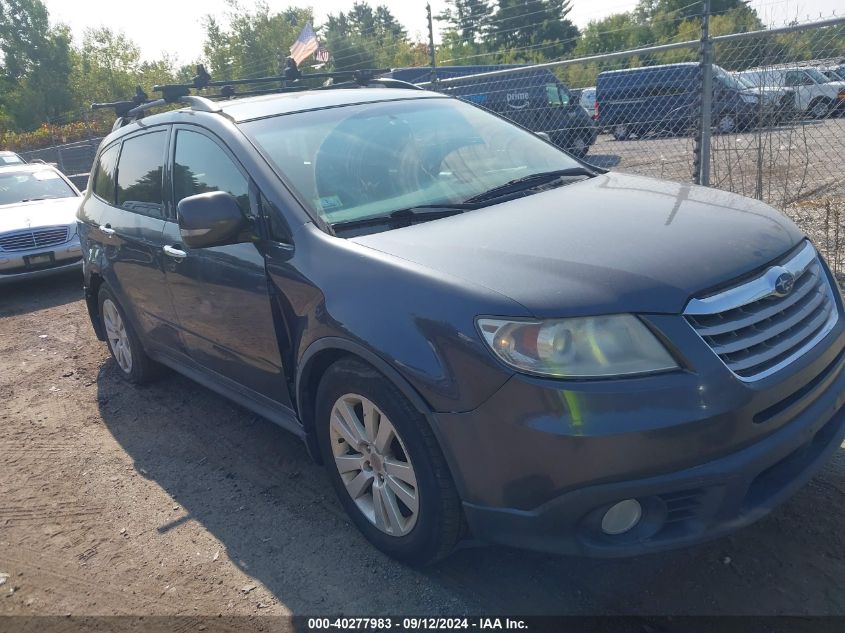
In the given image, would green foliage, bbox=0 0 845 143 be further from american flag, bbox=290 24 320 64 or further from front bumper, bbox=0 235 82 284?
front bumper, bbox=0 235 82 284

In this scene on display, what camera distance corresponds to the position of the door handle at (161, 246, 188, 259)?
382 cm

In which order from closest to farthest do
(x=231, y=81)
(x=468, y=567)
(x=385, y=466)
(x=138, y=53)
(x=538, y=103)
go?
(x=385, y=466) < (x=468, y=567) < (x=231, y=81) < (x=538, y=103) < (x=138, y=53)

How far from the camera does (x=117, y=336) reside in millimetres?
5371

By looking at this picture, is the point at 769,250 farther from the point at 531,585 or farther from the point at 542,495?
the point at 531,585

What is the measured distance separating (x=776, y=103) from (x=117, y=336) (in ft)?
17.7

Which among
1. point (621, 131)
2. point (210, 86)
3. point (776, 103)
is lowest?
point (621, 131)

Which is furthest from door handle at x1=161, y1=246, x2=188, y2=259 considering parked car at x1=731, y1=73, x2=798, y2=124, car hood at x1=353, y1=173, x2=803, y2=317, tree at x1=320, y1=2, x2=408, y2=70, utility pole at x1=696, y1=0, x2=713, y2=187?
tree at x1=320, y1=2, x2=408, y2=70

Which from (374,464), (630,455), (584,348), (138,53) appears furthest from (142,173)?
(138,53)

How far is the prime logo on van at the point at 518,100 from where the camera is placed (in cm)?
997

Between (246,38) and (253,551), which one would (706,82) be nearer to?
(253,551)

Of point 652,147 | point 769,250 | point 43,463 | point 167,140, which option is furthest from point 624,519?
point 652,147

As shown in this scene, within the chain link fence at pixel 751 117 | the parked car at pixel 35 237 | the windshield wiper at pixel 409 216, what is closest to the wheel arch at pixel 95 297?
the windshield wiper at pixel 409 216

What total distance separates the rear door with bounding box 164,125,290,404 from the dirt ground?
55 centimetres

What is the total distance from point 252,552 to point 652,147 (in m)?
Answer: 6.31
